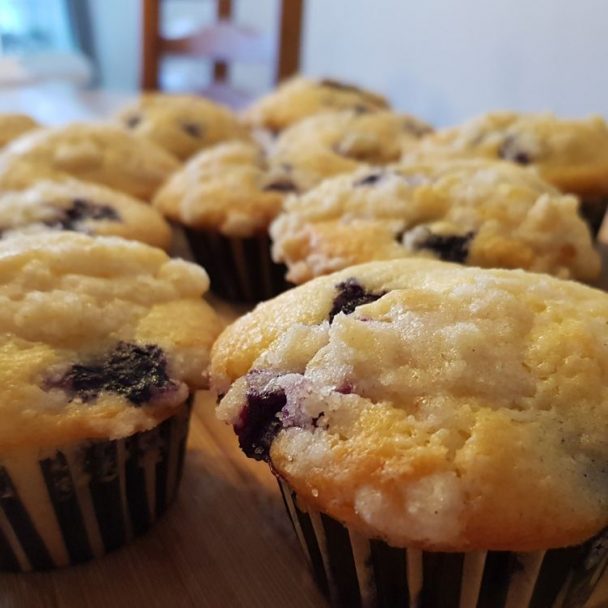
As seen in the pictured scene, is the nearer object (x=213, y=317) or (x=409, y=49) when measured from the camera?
(x=213, y=317)

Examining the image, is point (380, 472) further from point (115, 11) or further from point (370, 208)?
point (115, 11)

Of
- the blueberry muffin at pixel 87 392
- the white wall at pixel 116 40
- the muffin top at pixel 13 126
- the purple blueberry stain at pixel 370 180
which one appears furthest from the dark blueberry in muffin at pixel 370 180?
the white wall at pixel 116 40

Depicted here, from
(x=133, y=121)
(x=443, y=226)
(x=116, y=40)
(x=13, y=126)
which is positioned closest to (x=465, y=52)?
(x=133, y=121)

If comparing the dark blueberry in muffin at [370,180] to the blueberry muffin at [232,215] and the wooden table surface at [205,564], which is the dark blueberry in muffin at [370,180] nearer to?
the blueberry muffin at [232,215]

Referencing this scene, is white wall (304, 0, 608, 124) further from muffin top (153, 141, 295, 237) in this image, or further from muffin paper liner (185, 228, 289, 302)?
muffin paper liner (185, 228, 289, 302)

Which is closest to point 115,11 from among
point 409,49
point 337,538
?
point 409,49

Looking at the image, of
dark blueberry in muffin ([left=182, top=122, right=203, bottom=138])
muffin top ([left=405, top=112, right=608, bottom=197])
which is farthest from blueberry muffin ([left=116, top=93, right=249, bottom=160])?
muffin top ([left=405, top=112, right=608, bottom=197])
